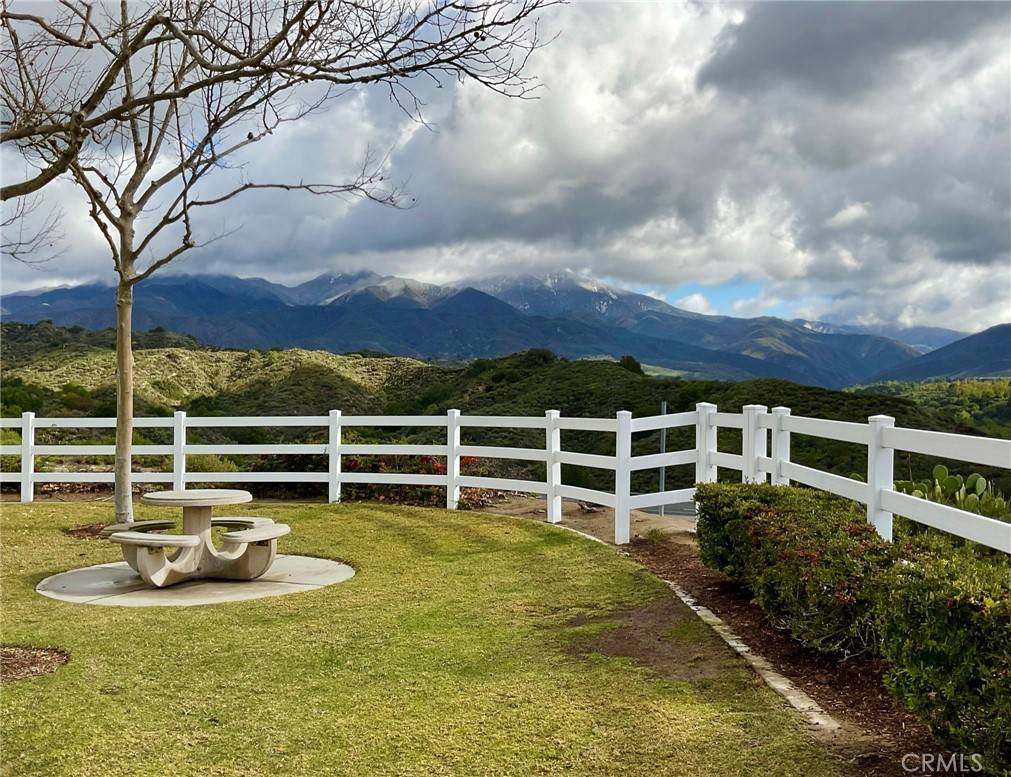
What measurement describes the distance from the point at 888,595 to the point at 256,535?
18.5 ft

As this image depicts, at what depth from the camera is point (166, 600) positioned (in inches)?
298

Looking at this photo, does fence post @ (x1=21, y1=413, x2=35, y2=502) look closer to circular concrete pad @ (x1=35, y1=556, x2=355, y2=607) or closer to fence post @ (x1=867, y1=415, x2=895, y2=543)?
circular concrete pad @ (x1=35, y1=556, x2=355, y2=607)

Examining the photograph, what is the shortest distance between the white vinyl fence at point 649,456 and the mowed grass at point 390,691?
5.08 ft

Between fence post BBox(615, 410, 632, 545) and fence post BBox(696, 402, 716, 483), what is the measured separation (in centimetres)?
82

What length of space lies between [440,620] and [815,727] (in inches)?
121

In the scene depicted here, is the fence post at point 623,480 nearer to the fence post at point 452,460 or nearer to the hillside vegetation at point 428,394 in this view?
the fence post at point 452,460

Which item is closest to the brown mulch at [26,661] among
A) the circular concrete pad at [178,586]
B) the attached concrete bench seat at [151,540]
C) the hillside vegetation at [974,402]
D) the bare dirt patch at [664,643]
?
the circular concrete pad at [178,586]

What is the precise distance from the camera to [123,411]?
11539 millimetres

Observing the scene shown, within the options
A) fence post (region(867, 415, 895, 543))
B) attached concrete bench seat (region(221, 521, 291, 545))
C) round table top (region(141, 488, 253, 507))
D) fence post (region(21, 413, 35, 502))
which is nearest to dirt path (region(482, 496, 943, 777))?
fence post (region(867, 415, 895, 543))

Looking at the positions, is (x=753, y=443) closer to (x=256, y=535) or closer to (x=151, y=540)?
(x=256, y=535)

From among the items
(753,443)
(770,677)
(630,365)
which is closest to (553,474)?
(753,443)

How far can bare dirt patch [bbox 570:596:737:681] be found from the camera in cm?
532

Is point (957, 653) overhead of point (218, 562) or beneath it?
overhead

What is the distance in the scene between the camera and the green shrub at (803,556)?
4898mm
